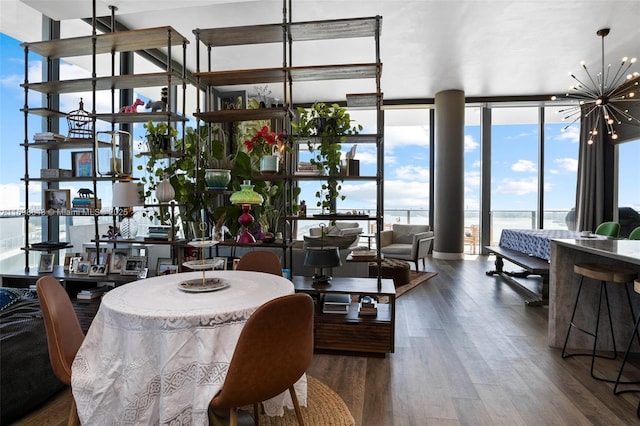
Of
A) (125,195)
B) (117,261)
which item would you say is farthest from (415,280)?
(125,195)

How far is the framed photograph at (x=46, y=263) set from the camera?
3.42 m

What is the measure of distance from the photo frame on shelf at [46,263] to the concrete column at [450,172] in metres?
6.58

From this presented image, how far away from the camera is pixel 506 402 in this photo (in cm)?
220

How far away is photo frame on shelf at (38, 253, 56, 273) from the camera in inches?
135

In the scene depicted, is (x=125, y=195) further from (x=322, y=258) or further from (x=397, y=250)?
(x=397, y=250)

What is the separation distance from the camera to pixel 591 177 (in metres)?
7.48

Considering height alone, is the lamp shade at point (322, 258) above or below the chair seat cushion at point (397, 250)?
above

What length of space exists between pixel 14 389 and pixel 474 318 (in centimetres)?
376

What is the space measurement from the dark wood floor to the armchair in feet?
7.32

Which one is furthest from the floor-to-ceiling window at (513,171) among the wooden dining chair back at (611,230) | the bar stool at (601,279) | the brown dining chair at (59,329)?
the brown dining chair at (59,329)

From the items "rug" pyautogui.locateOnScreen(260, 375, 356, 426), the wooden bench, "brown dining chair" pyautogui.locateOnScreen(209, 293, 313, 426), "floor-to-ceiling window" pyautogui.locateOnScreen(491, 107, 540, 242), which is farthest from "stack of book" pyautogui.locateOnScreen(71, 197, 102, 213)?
"floor-to-ceiling window" pyautogui.locateOnScreen(491, 107, 540, 242)

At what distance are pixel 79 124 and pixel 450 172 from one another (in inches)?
252

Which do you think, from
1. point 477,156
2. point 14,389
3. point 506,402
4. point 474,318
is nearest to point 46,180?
point 14,389

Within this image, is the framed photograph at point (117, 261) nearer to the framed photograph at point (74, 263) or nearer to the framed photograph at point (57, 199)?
the framed photograph at point (74, 263)
